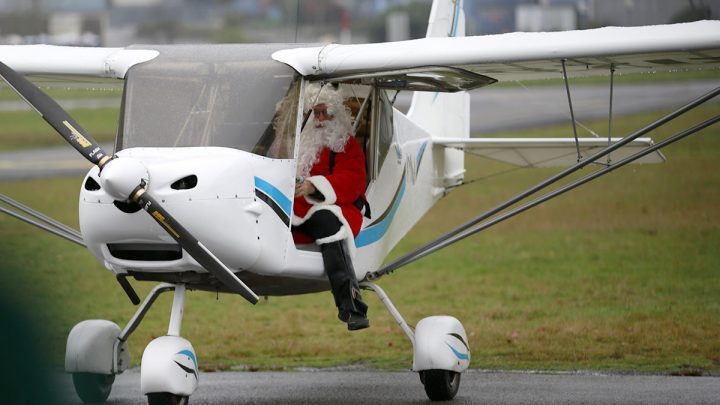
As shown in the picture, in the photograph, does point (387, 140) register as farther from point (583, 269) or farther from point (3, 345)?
point (583, 269)

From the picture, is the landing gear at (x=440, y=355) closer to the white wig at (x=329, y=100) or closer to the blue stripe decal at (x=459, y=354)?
the blue stripe decal at (x=459, y=354)

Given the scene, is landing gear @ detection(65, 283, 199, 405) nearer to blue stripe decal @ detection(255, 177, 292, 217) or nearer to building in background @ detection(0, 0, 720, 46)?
blue stripe decal @ detection(255, 177, 292, 217)


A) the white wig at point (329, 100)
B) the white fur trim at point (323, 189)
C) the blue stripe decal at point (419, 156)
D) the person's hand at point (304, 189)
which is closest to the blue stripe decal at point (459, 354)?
the white fur trim at point (323, 189)

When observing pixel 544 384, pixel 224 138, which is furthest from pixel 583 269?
pixel 224 138

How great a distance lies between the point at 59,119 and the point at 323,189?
1.74m

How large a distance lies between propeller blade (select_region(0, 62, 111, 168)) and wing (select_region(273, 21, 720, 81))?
1.42 metres

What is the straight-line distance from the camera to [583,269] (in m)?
15.2

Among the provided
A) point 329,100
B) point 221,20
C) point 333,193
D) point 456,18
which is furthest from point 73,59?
point 221,20

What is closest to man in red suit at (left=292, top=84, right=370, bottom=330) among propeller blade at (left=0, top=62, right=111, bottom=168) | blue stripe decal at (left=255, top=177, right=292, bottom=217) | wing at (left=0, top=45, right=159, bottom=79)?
blue stripe decal at (left=255, top=177, right=292, bottom=217)

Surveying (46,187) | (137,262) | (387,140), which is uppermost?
(387,140)

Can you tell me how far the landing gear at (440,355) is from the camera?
7.65 metres

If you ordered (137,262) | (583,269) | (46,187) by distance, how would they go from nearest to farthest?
(137,262) → (583,269) → (46,187)

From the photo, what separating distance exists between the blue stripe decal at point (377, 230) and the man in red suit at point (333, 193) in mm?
267

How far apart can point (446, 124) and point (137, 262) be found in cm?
506
